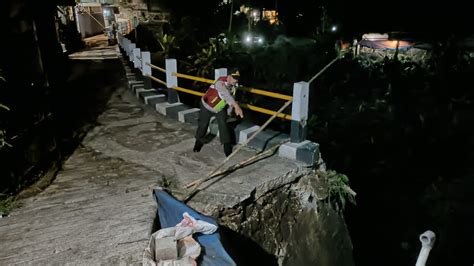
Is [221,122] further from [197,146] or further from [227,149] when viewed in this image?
[197,146]

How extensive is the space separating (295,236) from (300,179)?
97 cm

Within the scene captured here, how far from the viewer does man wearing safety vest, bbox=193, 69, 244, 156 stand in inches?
248

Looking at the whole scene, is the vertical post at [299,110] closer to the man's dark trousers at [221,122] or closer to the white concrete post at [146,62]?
the man's dark trousers at [221,122]

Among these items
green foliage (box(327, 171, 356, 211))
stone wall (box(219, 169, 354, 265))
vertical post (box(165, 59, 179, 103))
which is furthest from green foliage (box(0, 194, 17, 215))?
vertical post (box(165, 59, 179, 103))

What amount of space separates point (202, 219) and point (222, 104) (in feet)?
9.21

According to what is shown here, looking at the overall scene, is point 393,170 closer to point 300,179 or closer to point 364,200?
point 364,200

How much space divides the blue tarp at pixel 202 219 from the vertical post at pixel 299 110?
9.42 ft

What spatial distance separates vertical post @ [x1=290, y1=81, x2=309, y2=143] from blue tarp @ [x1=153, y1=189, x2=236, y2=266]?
9.42ft

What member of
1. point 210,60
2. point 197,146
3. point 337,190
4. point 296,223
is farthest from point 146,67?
point 296,223

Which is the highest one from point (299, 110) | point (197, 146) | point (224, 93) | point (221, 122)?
point (224, 93)

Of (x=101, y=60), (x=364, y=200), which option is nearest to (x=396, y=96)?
(x=364, y=200)

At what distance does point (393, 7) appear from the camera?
24875 millimetres

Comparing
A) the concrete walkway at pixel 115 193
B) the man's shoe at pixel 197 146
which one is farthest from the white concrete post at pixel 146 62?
the man's shoe at pixel 197 146

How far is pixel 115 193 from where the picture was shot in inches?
218
